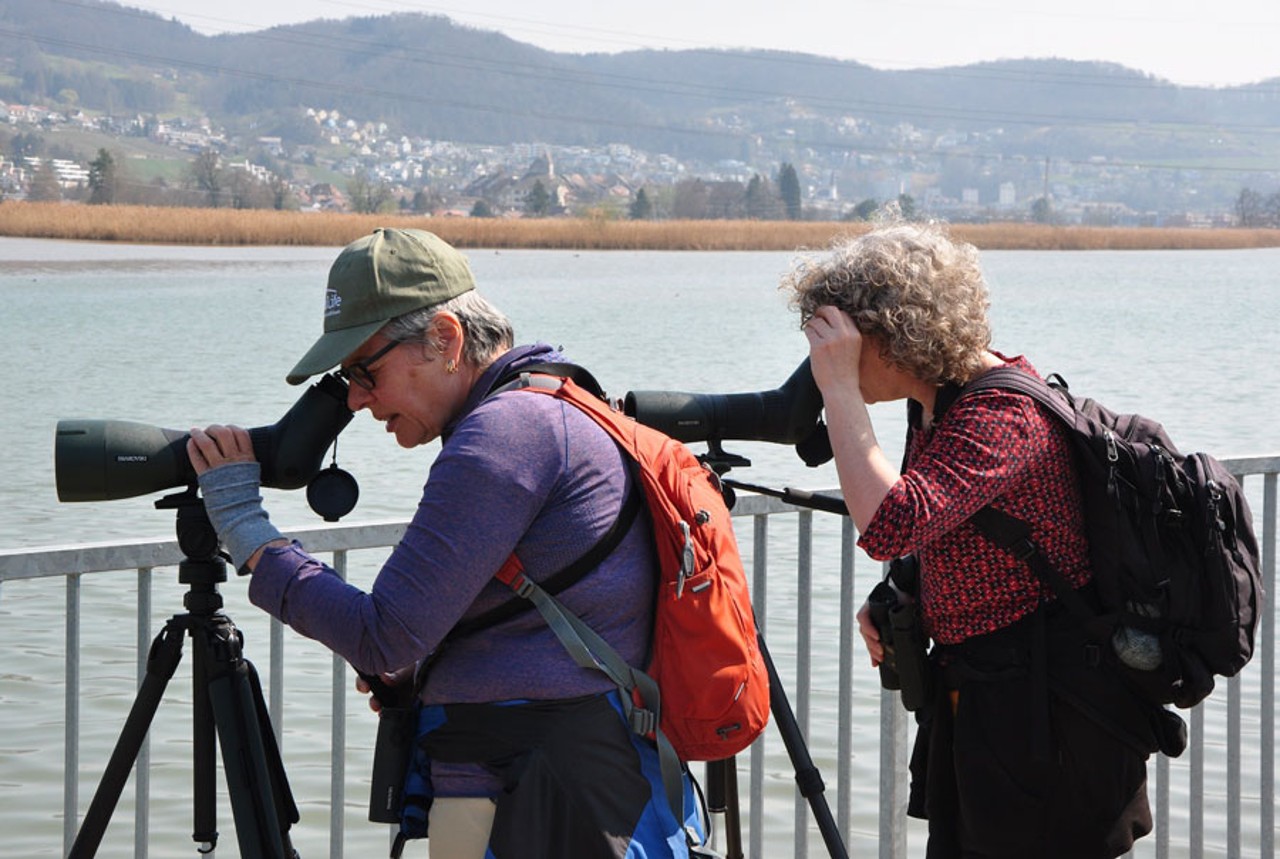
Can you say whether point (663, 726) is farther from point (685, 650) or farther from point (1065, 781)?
point (1065, 781)

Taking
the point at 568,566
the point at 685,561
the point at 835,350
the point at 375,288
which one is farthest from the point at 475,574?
the point at 835,350

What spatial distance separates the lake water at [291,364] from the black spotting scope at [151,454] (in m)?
1.83

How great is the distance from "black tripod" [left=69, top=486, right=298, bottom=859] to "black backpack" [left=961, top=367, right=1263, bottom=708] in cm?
97

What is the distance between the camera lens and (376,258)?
1.84 m

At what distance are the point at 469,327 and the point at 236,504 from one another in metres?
0.35

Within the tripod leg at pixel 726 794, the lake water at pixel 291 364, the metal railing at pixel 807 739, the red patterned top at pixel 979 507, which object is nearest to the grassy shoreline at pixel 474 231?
the lake water at pixel 291 364

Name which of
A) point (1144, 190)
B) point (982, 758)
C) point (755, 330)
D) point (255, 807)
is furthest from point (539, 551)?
point (1144, 190)

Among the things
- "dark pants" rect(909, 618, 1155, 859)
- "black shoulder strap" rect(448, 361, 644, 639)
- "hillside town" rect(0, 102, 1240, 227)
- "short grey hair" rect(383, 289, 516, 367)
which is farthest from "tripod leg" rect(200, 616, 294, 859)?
"hillside town" rect(0, 102, 1240, 227)

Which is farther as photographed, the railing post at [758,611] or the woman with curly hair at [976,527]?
the railing post at [758,611]

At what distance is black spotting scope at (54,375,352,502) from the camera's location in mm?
1927

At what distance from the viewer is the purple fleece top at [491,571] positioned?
1736 mm

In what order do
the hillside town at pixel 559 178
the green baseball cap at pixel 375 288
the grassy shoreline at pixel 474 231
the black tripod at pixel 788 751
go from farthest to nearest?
the hillside town at pixel 559 178 → the grassy shoreline at pixel 474 231 → the black tripod at pixel 788 751 → the green baseball cap at pixel 375 288

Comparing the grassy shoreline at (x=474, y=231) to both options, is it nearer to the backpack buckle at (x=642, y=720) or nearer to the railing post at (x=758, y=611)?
the railing post at (x=758, y=611)

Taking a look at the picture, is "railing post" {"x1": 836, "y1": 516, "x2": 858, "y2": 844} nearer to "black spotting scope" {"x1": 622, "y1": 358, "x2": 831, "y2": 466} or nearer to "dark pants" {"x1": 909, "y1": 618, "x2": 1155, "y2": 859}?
"black spotting scope" {"x1": 622, "y1": 358, "x2": 831, "y2": 466}
